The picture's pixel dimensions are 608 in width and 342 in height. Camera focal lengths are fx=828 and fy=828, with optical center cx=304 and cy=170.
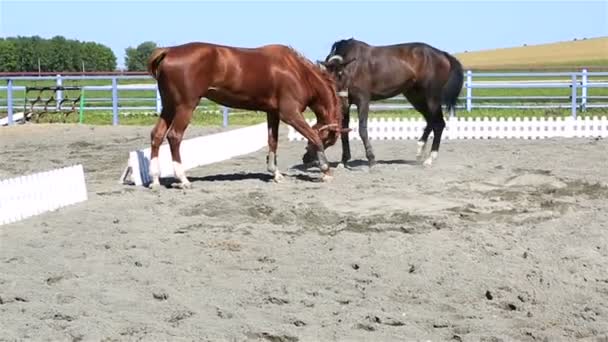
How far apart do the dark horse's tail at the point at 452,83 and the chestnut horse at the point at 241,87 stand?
219 centimetres

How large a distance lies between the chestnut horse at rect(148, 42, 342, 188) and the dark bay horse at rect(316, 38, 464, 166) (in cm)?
78

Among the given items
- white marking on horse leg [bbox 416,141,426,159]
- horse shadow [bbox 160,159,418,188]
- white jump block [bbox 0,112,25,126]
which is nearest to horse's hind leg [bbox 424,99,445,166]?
white marking on horse leg [bbox 416,141,426,159]

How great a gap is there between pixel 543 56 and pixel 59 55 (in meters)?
36.1

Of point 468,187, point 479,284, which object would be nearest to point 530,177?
point 468,187

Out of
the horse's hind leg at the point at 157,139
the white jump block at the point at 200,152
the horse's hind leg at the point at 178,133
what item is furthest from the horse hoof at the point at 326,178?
the horse's hind leg at the point at 157,139

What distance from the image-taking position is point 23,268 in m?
5.80

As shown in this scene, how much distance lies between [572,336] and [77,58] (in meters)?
55.5

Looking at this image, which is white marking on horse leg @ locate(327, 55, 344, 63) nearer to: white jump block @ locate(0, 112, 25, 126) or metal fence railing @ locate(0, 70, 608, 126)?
metal fence railing @ locate(0, 70, 608, 126)

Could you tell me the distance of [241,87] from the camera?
9344 millimetres

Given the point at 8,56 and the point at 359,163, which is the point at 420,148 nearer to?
the point at 359,163

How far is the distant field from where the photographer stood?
189 feet

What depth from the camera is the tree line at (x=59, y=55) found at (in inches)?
1980

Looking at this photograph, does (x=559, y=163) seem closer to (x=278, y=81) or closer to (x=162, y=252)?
(x=278, y=81)

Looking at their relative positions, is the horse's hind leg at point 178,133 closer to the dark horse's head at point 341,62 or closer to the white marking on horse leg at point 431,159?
the dark horse's head at point 341,62
